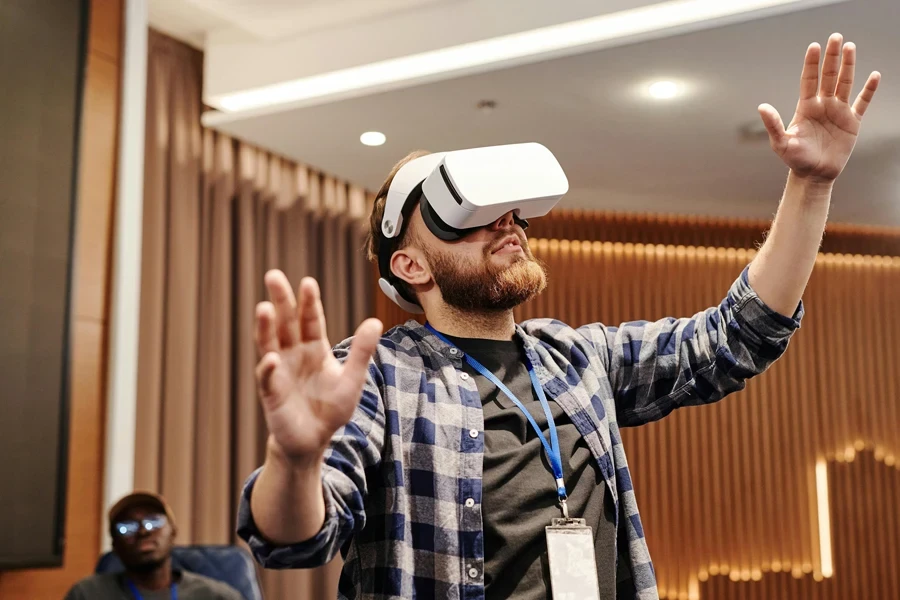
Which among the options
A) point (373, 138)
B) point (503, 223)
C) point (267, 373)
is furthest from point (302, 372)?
point (373, 138)

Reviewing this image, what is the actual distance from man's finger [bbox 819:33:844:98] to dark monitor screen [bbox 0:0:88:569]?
7.38 feet

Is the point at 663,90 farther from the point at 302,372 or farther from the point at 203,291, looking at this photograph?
the point at 302,372

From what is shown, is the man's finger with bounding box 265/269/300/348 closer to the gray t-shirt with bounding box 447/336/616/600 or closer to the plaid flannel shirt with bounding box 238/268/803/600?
the plaid flannel shirt with bounding box 238/268/803/600

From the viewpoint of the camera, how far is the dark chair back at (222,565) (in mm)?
3049

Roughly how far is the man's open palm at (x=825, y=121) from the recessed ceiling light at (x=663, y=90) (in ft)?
7.98

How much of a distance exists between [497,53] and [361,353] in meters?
2.82

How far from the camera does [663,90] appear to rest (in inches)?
149

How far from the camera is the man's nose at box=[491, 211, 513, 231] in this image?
4.69 ft

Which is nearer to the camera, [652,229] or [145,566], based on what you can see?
[145,566]

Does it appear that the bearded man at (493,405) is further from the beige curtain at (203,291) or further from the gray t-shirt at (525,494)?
the beige curtain at (203,291)

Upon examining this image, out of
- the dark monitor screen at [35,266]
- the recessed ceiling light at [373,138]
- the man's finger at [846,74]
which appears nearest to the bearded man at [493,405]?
the man's finger at [846,74]

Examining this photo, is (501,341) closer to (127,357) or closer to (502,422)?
(502,422)

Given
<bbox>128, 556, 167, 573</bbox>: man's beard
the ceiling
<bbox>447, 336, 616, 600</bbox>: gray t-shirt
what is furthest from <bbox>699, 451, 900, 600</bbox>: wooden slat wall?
<bbox>447, 336, 616, 600</bbox>: gray t-shirt

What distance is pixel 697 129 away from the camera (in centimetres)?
418
